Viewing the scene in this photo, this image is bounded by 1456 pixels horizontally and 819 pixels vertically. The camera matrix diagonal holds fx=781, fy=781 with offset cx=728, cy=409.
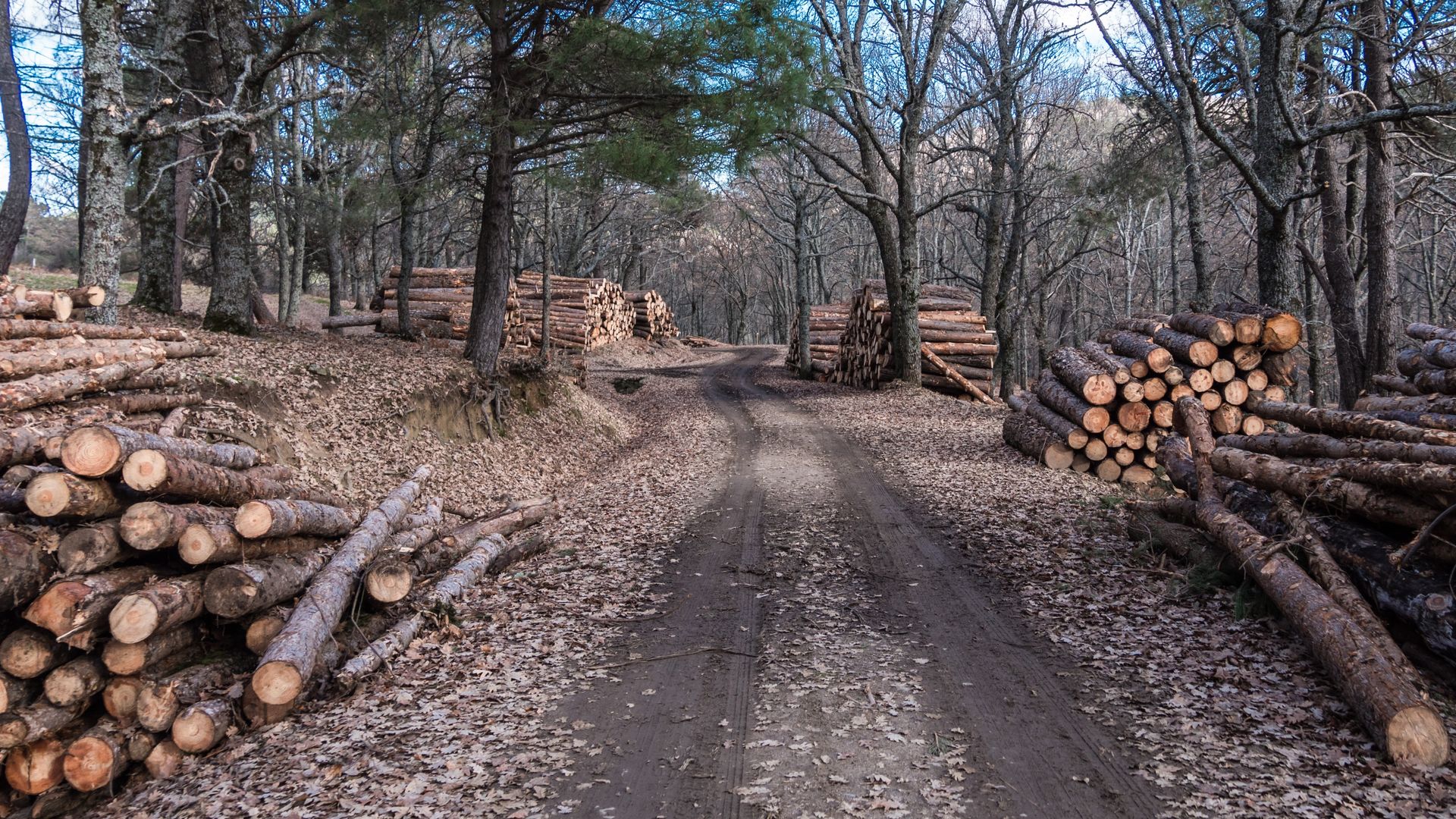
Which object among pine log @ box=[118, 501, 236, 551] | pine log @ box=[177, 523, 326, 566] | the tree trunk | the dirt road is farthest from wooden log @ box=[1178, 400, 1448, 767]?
the tree trunk

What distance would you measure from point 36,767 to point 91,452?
157cm

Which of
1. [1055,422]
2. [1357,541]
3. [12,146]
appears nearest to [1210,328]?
[1055,422]

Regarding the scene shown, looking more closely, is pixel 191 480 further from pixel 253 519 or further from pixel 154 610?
pixel 154 610

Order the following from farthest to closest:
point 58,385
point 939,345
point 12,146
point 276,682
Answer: point 939,345
point 12,146
point 58,385
point 276,682

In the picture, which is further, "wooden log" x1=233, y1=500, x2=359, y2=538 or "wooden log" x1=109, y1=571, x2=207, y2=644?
"wooden log" x1=233, y1=500, x2=359, y2=538

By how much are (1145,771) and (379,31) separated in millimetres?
11968

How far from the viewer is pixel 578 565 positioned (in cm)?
734

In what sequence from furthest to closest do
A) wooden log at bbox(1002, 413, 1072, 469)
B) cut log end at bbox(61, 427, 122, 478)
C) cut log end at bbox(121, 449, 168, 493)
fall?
wooden log at bbox(1002, 413, 1072, 469)
cut log end at bbox(121, 449, 168, 493)
cut log end at bbox(61, 427, 122, 478)

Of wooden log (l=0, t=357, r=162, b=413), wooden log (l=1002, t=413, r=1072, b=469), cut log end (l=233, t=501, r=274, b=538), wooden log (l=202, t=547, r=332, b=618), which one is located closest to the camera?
wooden log (l=202, t=547, r=332, b=618)

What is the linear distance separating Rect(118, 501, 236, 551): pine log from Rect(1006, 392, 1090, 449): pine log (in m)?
9.74

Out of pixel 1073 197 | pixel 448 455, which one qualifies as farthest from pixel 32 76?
pixel 1073 197

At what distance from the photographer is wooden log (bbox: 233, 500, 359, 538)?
4.71 metres

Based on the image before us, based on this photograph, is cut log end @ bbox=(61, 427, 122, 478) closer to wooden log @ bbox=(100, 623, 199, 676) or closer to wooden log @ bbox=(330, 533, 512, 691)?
wooden log @ bbox=(100, 623, 199, 676)

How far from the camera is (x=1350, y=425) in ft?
19.7
